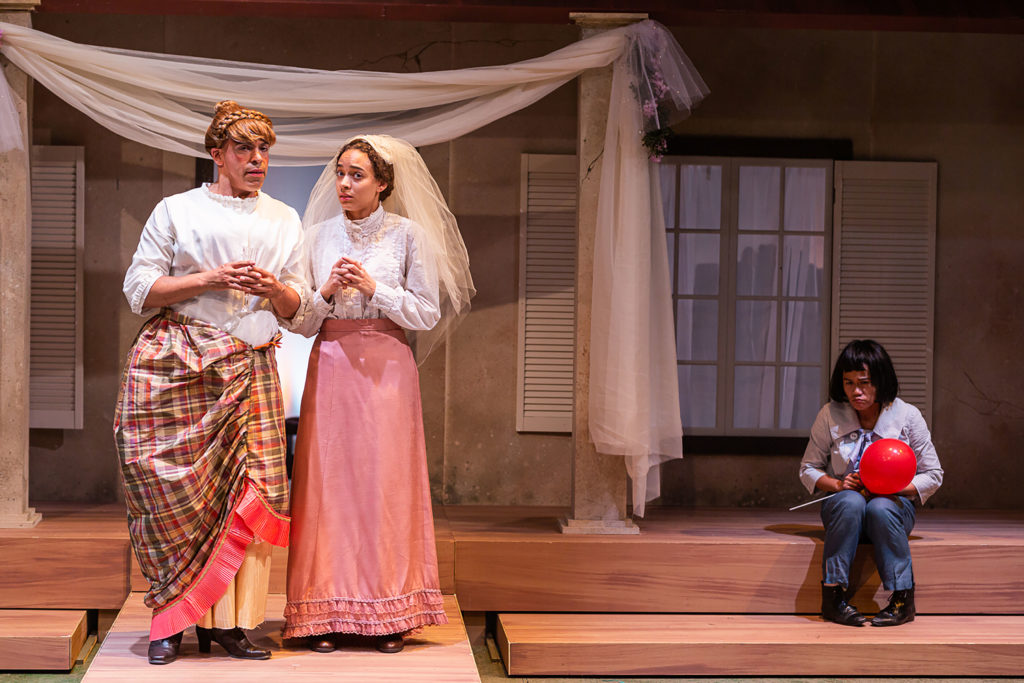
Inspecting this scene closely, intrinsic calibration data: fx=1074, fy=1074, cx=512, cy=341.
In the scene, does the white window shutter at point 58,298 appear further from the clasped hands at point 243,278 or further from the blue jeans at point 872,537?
the blue jeans at point 872,537

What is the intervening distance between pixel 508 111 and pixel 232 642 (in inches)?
90.9

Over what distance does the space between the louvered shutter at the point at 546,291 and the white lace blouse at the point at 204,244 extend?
2171mm

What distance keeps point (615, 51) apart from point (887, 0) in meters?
1.19

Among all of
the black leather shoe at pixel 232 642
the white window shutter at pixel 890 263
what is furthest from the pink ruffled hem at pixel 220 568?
the white window shutter at pixel 890 263

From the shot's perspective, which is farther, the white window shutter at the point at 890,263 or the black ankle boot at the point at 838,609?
the white window shutter at the point at 890,263

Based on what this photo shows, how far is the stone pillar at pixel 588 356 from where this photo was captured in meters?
4.42

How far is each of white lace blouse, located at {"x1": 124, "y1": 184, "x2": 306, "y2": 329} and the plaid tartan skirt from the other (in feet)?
0.24

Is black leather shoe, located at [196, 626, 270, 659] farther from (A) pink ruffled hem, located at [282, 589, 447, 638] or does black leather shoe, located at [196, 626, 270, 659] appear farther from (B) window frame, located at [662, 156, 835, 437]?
(B) window frame, located at [662, 156, 835, 437]

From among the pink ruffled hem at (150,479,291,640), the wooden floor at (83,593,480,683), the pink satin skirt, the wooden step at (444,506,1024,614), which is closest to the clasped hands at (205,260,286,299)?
the pink satin skirt

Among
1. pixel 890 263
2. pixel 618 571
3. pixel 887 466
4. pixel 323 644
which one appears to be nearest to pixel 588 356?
pixel 618 571

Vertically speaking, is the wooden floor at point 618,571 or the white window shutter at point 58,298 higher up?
the white window shutter at point 58,298

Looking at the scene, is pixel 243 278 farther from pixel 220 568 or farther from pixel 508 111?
pixel 508 111

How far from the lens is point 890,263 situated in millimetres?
5492

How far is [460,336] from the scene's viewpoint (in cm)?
536
